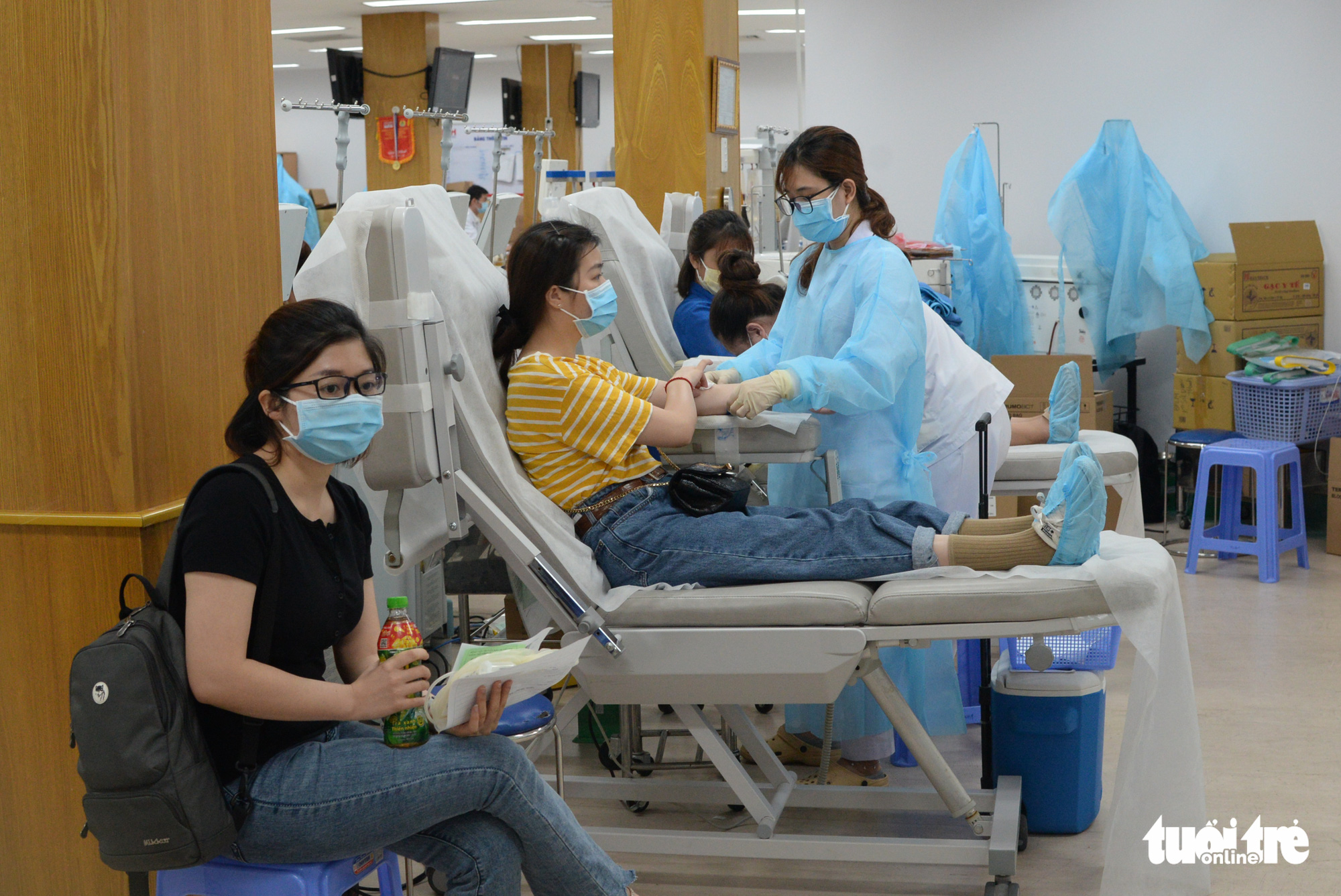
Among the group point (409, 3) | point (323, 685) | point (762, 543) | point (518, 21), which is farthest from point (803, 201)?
point (518, 21)

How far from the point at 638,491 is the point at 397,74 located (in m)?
9.78

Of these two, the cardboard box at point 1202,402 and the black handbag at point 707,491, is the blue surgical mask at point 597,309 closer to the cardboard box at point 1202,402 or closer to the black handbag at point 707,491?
the black handbag at point 707,491

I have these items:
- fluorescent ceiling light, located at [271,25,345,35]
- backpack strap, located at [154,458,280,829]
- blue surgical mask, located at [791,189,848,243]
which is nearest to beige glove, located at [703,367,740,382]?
blue surgical mask, located at [791,189,848,243]

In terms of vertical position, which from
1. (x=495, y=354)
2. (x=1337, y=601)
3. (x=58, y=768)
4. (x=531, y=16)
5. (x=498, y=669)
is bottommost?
(x=1337, y=601)

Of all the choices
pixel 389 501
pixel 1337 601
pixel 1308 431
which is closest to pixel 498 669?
pixel 389 501

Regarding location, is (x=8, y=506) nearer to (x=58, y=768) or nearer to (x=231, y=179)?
(x=58, y=768)

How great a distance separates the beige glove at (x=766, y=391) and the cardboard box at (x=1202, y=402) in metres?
3.44

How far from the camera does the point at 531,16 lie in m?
11.9

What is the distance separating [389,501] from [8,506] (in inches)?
24.0

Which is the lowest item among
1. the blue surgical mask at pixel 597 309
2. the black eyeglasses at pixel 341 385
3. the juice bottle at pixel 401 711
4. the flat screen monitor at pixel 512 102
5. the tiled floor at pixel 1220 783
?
the tiled floor at pixel 1220 783

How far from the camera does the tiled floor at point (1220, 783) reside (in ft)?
8.15

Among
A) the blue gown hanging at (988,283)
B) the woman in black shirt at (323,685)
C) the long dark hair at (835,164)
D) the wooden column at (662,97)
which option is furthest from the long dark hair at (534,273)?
the blue gown hanging at (988,283)

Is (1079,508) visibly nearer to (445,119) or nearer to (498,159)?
(445,119)

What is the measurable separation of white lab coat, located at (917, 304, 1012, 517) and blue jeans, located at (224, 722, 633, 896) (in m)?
1.66
